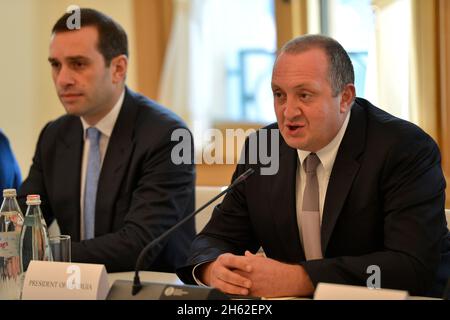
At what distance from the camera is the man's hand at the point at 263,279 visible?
6.13ft

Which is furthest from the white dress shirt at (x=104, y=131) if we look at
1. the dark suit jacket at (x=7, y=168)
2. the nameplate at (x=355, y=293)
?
the nameplate at (x=355, y=293)

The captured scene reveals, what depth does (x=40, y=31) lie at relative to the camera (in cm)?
481

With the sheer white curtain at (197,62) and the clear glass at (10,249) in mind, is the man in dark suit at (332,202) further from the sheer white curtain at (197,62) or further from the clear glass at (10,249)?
the sheer white curtain at (197,62)

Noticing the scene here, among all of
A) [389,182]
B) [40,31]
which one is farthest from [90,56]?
[40,31]

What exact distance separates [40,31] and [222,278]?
3372 mm

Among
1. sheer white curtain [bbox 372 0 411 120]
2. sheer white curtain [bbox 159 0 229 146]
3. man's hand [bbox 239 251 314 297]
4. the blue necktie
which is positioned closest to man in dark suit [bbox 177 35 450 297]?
man's hand [bbox 239 251 314 297]

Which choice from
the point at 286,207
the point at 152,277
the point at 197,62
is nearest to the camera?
the point at 152,277

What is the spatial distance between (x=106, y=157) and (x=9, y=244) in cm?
81

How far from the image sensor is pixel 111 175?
2764 millimetres

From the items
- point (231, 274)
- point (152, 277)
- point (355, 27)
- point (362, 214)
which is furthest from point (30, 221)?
point (355, 27)

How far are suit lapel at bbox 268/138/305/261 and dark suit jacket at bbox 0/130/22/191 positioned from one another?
5.01 ft

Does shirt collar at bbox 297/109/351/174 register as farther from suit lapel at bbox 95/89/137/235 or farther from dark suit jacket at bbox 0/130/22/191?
dark suit jacket at bbox 0/130/22/191

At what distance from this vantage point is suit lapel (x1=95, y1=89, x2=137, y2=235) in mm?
2748

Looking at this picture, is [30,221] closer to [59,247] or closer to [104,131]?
[59,247]
